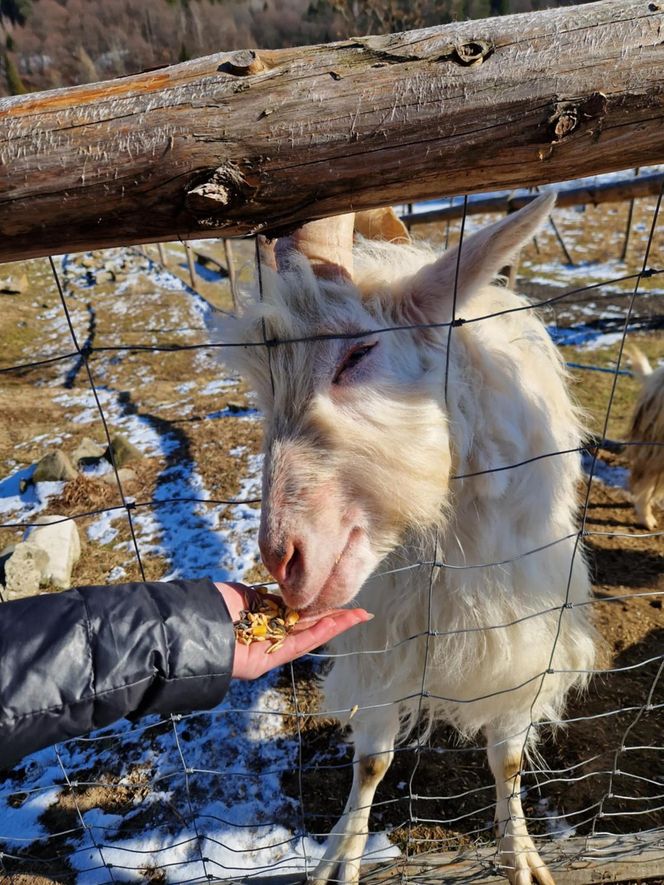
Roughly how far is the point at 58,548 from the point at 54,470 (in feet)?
5.05

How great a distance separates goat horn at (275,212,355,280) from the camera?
186 centimetres

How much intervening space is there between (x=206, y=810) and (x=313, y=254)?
258cm

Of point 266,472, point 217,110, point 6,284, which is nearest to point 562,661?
point 266,472

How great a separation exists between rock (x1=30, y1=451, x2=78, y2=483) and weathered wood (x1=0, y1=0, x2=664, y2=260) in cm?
489

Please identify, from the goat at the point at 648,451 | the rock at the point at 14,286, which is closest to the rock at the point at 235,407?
the goat at the point at 648,451

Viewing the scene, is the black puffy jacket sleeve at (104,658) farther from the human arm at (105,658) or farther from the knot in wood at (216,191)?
the knot in wood at (216,191)

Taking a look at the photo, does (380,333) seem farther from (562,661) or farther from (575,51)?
(562,661)

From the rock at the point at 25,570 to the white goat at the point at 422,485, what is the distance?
258 cm

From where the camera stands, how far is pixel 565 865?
2.49m

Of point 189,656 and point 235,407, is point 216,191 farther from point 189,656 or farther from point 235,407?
point 235,407

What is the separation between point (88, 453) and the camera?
628 cm

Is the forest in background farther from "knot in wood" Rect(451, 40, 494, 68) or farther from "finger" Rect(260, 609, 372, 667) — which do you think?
"finger" Rect(260, 609, 372, 667)

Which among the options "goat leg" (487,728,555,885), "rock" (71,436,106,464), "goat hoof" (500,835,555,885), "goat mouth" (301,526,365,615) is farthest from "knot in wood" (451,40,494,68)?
"rock" (71,436,106,464)

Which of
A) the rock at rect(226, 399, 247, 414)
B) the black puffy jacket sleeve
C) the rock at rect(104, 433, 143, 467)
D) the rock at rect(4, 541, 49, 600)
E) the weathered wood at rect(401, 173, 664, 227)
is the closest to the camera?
the black puffy jacket sleeve
